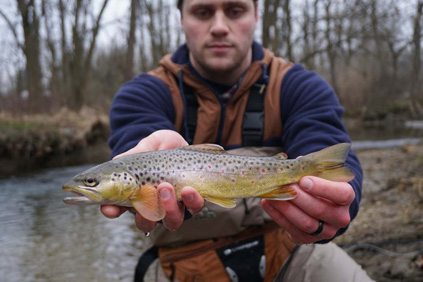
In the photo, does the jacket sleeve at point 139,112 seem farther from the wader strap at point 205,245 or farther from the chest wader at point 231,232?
the wader strap at point 205,245

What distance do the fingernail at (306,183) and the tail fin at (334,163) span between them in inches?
5.8

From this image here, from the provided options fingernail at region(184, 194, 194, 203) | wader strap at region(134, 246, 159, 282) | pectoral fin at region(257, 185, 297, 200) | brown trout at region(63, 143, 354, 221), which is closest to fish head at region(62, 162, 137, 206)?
brown trout at region(63, 143, 354, 221)

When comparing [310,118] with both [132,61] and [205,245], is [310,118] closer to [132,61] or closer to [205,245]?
[205,245]

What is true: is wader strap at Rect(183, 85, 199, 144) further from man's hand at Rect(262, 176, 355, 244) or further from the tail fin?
the tail fin

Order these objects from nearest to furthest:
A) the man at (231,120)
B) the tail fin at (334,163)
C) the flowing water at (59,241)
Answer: the tail fin at (334,163)
the man at (231,120)
the flowing water at (59,241)

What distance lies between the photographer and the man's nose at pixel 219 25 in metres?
3.12

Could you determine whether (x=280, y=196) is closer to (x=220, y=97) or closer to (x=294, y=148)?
(x=294, y=148)

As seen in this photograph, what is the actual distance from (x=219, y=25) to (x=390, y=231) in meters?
3.14

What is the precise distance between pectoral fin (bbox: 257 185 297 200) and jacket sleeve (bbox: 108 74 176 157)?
3.43 feet

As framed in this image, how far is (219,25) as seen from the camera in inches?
123

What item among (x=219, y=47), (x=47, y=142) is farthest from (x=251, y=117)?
(x=47, y=142)

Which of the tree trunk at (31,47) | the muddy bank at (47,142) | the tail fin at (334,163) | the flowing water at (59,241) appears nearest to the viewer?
the tail fin at (334,163)

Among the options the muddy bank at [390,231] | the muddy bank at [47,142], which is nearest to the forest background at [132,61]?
the muddy bank at [47,142]

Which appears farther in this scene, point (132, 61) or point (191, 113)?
point (132, 61)
